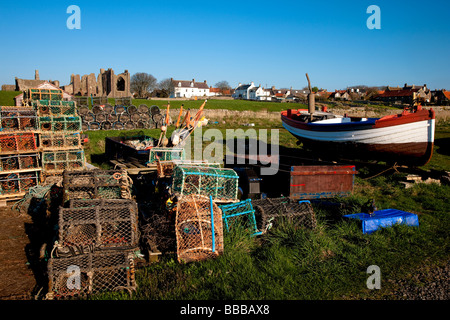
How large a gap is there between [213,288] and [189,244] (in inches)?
33.7

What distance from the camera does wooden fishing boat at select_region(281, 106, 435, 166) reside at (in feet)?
35.2

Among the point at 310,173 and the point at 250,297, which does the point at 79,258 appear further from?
the point at 310,173

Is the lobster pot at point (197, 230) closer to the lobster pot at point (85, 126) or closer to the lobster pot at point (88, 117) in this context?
the lobster pot at point (85, 126)

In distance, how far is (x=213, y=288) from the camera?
4.20 meters

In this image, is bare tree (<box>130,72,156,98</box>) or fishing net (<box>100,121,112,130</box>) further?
bare tree (<box>130,72,156,98</box>)

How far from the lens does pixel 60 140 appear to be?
28.7 feet

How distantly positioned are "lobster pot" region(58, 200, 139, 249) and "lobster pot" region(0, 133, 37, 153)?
391cm

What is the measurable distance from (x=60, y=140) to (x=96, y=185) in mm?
3559

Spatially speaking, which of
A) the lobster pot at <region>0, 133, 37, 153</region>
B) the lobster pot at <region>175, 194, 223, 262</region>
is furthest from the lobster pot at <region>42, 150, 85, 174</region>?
the lobster pot at <region>175, 194, 223, 262</region>

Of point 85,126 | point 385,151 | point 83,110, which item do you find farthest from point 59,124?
point 83,110

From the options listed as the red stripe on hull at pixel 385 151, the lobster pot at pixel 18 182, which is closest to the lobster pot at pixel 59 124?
the lobster pot at pixel 18 182

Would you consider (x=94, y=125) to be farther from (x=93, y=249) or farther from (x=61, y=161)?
(x=93, y=249)

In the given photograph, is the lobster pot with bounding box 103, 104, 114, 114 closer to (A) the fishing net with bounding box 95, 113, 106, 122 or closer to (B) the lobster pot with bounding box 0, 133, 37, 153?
(A) the fishing net with bounding box 95, 113, 106, 122
